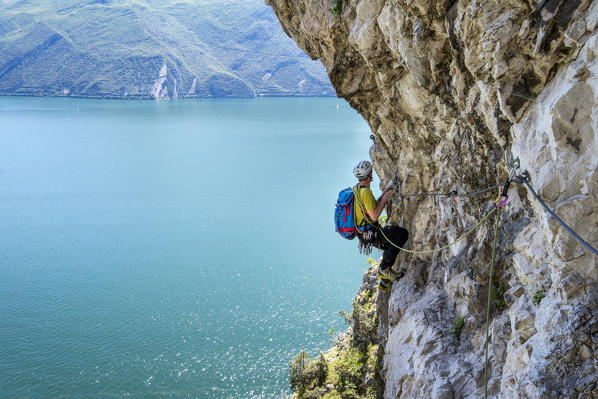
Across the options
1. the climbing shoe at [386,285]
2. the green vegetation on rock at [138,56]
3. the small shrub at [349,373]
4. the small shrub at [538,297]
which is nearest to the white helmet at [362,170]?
the climbing shoe at [386,285]

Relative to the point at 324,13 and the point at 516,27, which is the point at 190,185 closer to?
the point at 324,13

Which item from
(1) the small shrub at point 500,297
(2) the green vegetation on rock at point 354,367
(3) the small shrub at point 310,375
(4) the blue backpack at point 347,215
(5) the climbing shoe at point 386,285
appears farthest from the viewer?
(3) the small shrub at point 310,375

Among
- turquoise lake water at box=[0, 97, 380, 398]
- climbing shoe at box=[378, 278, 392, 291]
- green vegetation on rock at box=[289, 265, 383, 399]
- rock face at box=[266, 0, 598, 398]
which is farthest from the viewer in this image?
turquoise lake water at box=[0, 97, 380, 398]

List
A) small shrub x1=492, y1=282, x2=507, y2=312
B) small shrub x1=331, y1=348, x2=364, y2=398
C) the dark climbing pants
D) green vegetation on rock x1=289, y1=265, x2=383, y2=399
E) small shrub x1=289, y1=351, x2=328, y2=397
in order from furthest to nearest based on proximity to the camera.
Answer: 1. small shrub x1=289, y1=351, x2=328, y2=397
2. small shrub x1=331, y1=348, x2=364, y2=398
3. green vegetation on rock x1=289, y1=265, x2=383, y2=399
4. the dark climbing pants
5. small shrub x1=492, y1=282, x2=507, y2=312

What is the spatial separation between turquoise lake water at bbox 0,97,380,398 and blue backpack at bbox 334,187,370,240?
9.72 meters

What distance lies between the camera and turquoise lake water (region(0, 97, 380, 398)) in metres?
15.6

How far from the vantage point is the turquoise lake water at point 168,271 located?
15.6 meters

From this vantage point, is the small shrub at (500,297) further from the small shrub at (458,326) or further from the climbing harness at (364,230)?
the climbing harness at (364,230)

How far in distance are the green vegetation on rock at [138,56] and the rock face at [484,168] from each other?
138453 millimetres

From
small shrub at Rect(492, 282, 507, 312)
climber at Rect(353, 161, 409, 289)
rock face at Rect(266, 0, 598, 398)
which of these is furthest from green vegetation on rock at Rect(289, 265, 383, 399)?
small shrub at Rect(492, 282, 507, 312)

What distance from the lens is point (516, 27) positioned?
13.9 feet

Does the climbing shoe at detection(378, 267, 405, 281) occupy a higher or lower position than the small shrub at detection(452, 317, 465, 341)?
higher

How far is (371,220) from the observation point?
21.0 ft

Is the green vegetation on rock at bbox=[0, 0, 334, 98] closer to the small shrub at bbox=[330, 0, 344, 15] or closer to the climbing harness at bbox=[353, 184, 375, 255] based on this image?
the small shrub at bbox=[330, 0, 344, 15]
